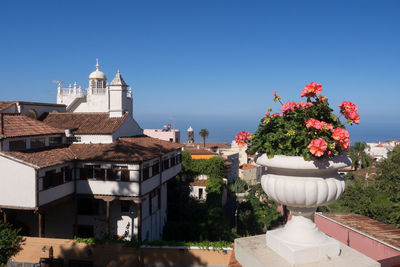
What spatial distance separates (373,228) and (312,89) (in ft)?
51.0

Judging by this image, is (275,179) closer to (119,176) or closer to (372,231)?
(372,231)

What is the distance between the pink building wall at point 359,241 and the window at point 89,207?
14409 mm

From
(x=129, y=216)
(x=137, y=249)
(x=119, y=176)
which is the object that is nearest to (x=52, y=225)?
(x=129, y=216)

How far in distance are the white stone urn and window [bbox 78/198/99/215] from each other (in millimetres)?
20451

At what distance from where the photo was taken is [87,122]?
24.8 m

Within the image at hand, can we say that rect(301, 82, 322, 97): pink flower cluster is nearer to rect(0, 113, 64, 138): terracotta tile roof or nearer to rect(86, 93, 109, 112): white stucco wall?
rect(0, 113, 64, 138): terracotta tile roof

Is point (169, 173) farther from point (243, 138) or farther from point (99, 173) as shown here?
point (243, 138)

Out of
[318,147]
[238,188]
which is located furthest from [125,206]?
[238,188]

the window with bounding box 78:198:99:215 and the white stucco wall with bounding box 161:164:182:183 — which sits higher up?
the white stucco wall with bounding box 161:164:182:183

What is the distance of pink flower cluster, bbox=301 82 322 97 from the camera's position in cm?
372

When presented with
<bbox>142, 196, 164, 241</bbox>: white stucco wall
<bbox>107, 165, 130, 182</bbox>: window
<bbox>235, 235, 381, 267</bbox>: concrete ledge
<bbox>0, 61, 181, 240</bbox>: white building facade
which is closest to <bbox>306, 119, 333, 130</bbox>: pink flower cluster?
<bbox>235, 235, 381, 267</bbox>: concrete ledge

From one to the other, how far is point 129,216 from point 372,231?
14558mm

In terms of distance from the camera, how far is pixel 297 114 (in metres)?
3.68

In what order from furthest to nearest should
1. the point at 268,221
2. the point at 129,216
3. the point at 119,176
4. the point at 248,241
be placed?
the point at 268,221 < the point at 129,216 < the point at 119,176 < the point at 248,241
